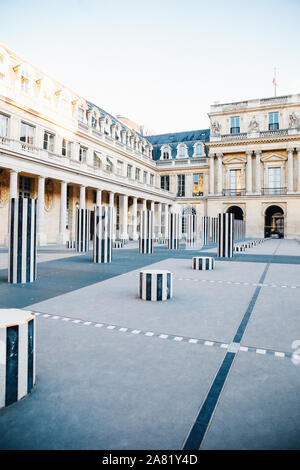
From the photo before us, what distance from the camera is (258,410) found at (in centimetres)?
258

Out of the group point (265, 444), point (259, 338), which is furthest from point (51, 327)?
point (265, 444)

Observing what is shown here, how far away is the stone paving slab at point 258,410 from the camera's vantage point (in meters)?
2.21

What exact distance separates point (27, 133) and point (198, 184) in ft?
95.0

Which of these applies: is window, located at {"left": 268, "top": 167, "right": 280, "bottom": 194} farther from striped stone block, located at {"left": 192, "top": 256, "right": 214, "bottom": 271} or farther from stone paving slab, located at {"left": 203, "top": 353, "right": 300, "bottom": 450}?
stone paving slab, located at {"left": 203, "top": 353, "right": 300, "bottom": 450}

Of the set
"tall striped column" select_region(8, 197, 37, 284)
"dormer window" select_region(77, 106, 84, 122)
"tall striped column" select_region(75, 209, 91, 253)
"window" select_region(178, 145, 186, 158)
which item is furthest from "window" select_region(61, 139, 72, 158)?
"window" select_region(178, 145, 186, 158)

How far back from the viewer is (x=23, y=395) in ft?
9.09

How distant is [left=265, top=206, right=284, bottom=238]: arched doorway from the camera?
46500 mm

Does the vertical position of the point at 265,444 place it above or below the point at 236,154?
below

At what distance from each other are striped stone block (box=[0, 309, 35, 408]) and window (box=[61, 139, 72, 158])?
89.3ft

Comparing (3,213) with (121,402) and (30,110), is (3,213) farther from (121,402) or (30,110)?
(121,402)

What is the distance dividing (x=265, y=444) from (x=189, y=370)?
117cm

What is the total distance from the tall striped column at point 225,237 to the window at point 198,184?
31245 millimetres

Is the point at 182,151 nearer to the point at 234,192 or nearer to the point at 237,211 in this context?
the point at 234,192
